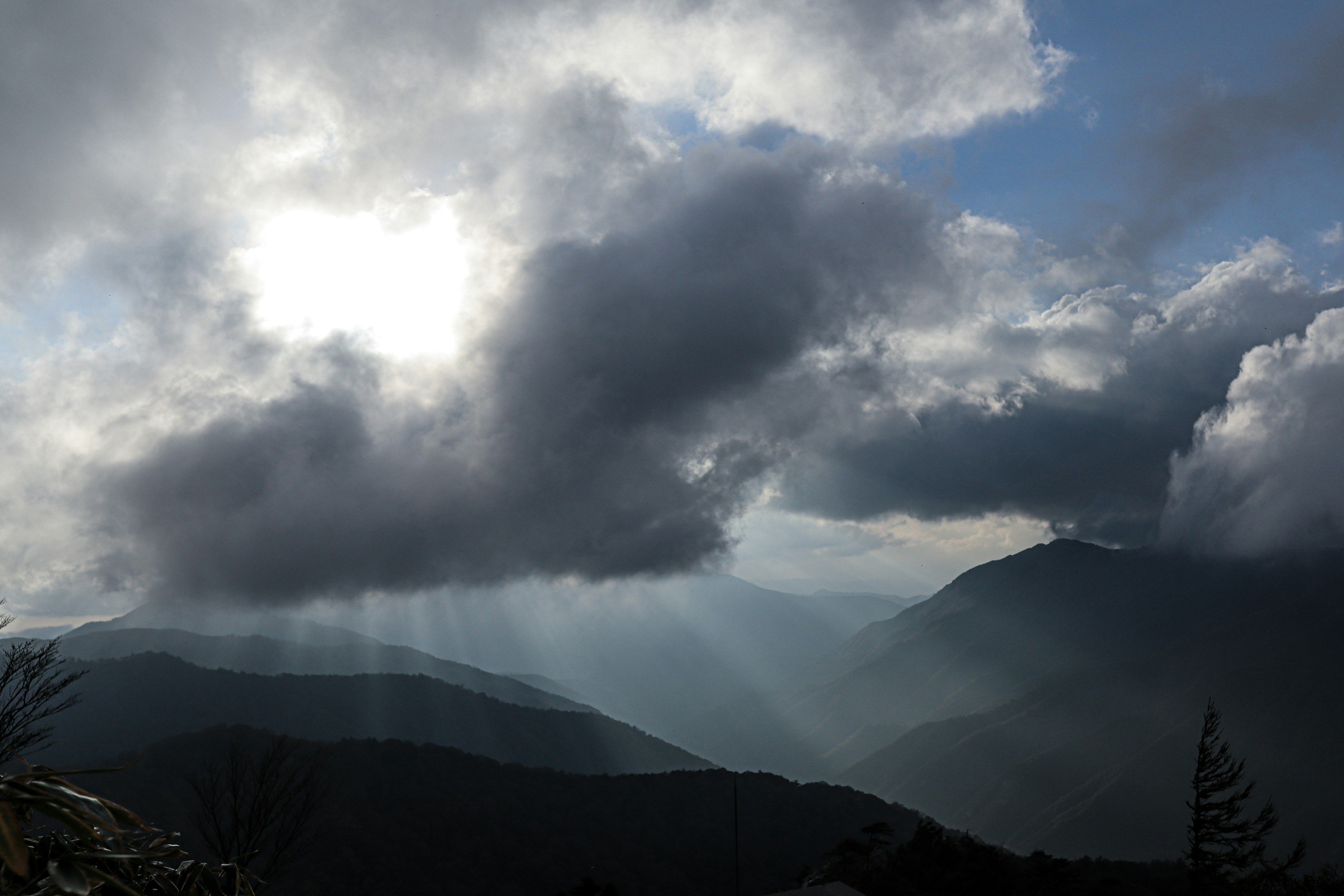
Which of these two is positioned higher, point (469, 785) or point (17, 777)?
point (17, 777)

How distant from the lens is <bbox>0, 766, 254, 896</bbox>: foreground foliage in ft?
14.6

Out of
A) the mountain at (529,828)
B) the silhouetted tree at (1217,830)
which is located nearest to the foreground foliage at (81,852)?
the silhouetted tree at (1217,830)

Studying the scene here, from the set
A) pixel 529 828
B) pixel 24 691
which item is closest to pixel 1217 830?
pixel 24 691

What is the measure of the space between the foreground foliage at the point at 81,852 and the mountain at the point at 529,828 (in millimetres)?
148880

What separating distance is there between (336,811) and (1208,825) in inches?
6761

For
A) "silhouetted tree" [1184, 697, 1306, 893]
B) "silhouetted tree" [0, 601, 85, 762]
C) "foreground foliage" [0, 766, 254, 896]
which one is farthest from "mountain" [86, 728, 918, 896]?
"foreground foliage" [0, 766, 254, 896]

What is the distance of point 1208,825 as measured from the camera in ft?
144

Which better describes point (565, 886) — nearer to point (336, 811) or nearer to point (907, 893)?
point (336, 811)

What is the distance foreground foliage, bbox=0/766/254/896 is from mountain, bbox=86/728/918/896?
149 meters

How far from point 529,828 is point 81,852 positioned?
186 meters

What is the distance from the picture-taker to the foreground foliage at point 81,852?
4.45 metres

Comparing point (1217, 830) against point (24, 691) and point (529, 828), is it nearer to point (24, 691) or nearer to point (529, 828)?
point (24, 691)

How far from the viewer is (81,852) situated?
5082mm

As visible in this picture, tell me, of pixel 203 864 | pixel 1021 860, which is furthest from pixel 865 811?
pixel 203 864
